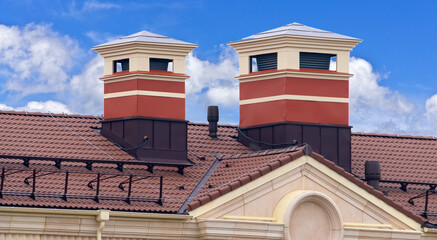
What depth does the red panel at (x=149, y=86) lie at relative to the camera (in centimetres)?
5178

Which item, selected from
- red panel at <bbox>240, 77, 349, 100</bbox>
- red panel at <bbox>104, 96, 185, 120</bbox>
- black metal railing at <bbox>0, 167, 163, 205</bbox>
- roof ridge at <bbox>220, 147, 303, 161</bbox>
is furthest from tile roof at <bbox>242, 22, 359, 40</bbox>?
black metal railing at <bbox>0, 167, 163, 205</bbox>

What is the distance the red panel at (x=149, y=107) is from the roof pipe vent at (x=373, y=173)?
769 centimetres

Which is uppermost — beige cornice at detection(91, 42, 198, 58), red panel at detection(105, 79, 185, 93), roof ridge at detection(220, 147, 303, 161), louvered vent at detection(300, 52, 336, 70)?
beige cornice at detection(91, 42, 198, 58)

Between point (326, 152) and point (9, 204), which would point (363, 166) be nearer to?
point (326, 152)

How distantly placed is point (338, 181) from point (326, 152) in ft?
19.0

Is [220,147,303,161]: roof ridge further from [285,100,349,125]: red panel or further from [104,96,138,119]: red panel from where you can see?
[104,96,138,119]: red panel

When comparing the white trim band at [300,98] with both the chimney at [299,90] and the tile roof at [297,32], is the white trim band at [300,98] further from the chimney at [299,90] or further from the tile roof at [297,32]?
the tile roof at [297,32]

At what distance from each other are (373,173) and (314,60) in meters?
5.54

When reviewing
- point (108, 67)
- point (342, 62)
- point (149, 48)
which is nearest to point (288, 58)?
point (342, 62)

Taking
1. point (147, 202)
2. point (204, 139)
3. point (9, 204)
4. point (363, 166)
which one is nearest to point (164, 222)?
point (147, 202)

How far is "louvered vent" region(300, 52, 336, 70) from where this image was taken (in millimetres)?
53531

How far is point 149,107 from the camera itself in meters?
51.6

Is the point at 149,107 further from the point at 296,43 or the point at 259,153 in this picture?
the point at 296,43

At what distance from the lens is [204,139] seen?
2115 inches
